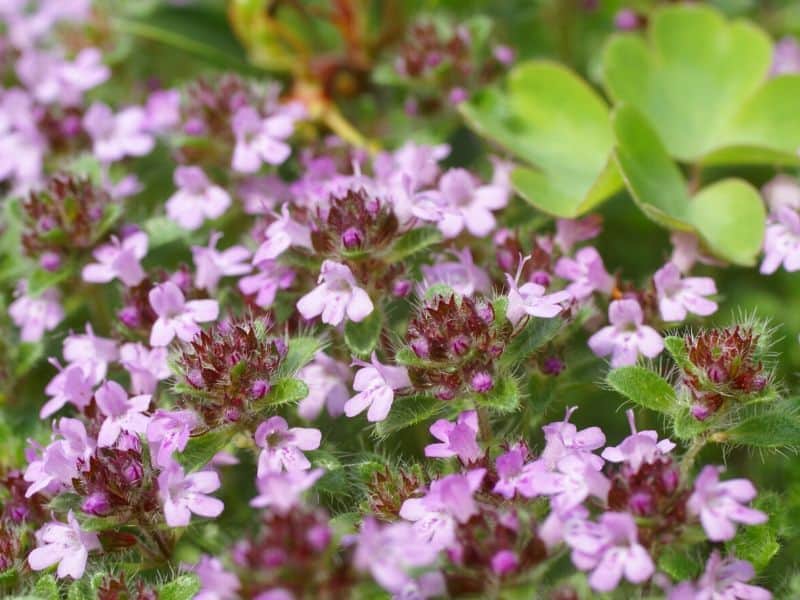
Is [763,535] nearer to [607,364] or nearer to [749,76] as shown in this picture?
[607,364]

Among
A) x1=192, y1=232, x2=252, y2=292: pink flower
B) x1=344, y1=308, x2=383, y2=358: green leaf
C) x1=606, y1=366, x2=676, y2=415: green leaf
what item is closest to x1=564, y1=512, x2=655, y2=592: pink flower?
x1=606, y1=366, x2=676, y2=415: green leaf

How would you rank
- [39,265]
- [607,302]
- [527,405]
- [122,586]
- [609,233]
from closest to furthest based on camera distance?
[122,586] < [527,405] < [607,302] < [39,265] < [609,233]

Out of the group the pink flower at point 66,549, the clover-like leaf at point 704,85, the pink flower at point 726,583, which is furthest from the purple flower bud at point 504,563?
the clover-like leaf at point 704,85

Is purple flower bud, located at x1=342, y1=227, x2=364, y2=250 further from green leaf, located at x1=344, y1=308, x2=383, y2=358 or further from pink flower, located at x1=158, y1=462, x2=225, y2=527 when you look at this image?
pink flower, located at x1=158, y1=462, x2=225, y2=527

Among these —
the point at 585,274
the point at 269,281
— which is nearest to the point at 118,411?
the point at 269,281

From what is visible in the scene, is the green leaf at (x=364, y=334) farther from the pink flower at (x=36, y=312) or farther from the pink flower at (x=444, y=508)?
the pink flower at (x=36, y=312)

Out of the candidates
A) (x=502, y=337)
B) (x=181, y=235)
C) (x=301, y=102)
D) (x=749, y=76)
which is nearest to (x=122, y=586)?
(x=502, y=337)

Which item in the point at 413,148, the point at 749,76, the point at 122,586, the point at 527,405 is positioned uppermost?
the point at 749,76
